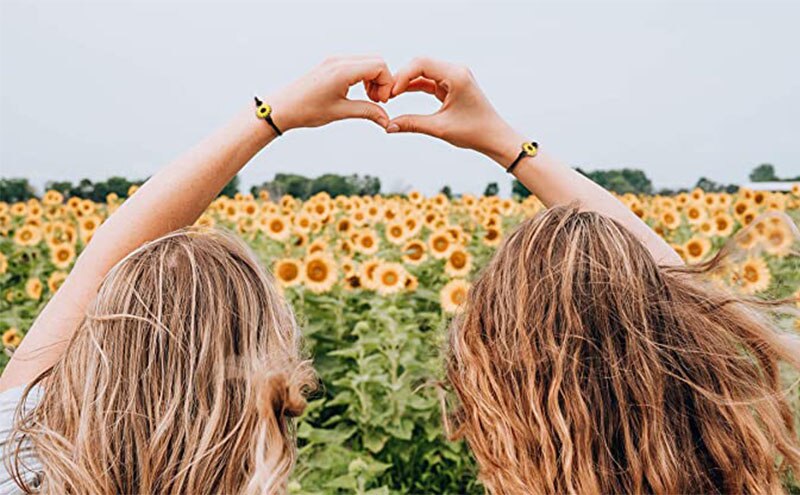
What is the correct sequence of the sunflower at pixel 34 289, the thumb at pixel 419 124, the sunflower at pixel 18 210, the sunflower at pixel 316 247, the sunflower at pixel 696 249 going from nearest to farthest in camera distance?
1. the thumb at pixel 419 124
2. the sunflower at pixel 316 247
3. the sunflower at pixel 34 289
4. the sunflower at pixel 696 249
5. the sunflower at pixel 18 210

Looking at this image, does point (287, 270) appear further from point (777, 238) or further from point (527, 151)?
point (527, 151)

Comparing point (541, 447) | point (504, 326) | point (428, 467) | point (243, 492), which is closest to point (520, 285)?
point (504, 326)

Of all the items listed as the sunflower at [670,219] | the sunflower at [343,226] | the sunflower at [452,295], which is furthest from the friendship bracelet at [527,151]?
the sunflower at [670,219]

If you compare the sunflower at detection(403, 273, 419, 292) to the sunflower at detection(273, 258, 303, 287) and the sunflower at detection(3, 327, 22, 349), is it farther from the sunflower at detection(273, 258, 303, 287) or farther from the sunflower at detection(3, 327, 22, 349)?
the sunflower at detection(3, 327, 22, 349)

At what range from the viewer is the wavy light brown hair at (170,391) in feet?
3.69

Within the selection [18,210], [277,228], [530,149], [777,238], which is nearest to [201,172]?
[530,149]

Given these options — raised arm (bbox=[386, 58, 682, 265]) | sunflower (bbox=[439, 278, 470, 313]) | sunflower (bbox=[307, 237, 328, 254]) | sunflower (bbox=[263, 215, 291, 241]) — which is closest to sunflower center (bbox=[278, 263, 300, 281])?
sunflower (bbox=[307, 237, 328, 254])

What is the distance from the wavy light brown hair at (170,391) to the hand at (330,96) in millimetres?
377

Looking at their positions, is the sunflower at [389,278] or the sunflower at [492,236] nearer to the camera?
the sunflower at [389,278]

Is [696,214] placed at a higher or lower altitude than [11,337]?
lower

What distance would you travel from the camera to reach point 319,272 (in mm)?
4891

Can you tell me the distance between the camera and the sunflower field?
3340 mm

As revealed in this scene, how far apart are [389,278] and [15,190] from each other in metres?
9.40

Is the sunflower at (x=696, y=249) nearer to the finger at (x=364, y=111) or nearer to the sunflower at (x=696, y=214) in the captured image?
the sunflower at (x=696, y=214)
